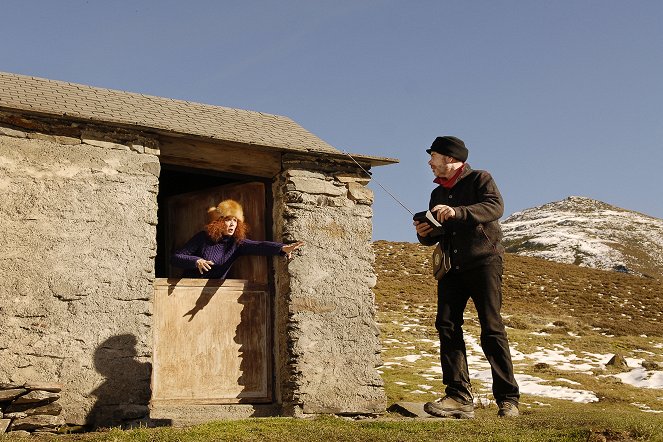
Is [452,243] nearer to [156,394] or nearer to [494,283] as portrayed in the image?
[494,283]

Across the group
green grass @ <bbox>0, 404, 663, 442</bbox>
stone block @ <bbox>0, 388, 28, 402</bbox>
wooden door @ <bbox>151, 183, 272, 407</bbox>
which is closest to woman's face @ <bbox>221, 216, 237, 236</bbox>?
wooden door @ <bbox>151, 183, 272, 407</bbox>

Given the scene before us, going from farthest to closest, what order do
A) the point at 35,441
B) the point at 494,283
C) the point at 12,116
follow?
the point at 12,116 → the point at 494,283 → the point at 35,441

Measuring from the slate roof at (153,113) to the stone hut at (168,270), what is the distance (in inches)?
1.4

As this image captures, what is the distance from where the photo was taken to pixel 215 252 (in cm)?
868

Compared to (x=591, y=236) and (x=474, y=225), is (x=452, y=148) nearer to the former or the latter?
(x=474, y=225)

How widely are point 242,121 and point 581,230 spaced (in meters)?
98.7

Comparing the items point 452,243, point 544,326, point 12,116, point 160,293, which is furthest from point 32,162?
point 544,326

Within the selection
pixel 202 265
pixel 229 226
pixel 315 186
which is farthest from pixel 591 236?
pixel 202 265

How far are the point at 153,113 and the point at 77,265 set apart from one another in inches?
84.1

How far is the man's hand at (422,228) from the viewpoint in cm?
671

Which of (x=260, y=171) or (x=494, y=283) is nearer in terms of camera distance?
(x=494, y=283)

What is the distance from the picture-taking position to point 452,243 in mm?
6801

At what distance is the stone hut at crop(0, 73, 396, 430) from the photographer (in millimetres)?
7211

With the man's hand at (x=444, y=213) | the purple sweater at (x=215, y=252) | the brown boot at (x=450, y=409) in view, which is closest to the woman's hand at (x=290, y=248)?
the purple sweater at (x=215, y=252)
